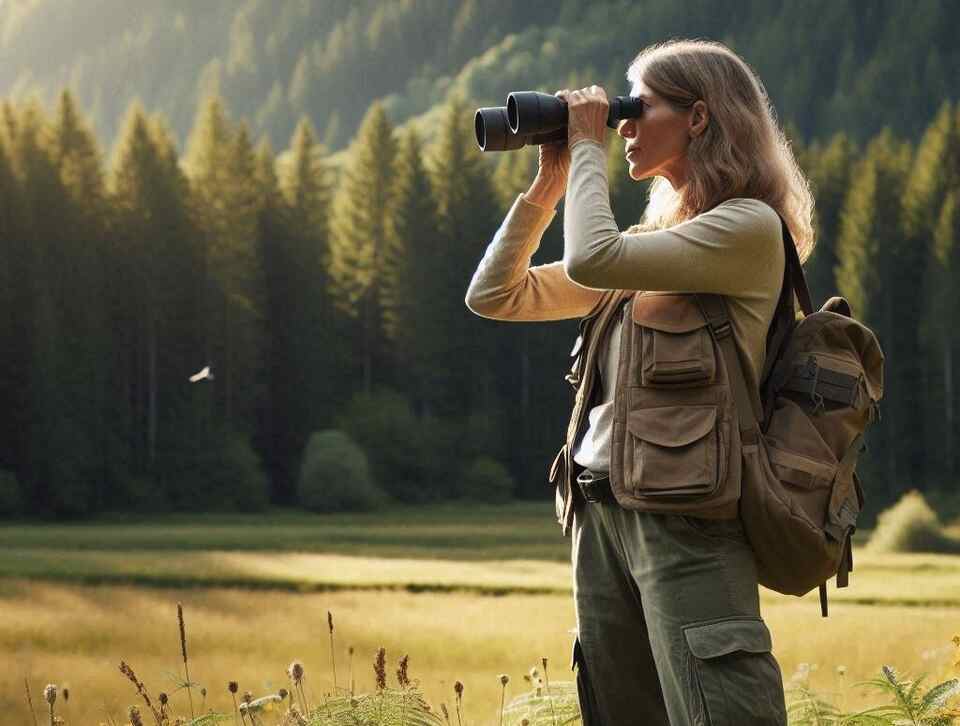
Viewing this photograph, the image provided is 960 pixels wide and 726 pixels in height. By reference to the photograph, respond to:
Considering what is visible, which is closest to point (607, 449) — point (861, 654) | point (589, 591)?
point (589, 591)

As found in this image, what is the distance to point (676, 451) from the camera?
2.50 m

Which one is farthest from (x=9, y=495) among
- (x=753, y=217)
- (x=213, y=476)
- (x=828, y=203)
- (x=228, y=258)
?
(x=753, y=217)

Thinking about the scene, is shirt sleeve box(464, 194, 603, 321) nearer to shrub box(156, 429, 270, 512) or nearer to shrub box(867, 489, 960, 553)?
shrub box(867, 489, 960, 553)

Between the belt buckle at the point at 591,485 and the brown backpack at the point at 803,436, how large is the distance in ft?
0.99

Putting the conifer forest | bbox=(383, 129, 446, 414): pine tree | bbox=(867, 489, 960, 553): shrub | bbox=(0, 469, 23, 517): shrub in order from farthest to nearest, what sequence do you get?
bbox=(383, 129, 446, 414): pine tree < the conifer forest < bbox=(0, 469, 23, 517): shrub < bbox=(867, 489, 960, 553): shrub

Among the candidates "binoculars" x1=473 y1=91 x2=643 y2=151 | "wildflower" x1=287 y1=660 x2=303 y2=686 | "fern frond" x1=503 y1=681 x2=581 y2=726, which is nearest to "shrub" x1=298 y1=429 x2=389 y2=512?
"fern frond" x1=503 y1=681 x2=581 y2=726

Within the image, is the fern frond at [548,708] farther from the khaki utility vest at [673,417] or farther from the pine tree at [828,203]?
the pine tree at [828,203]

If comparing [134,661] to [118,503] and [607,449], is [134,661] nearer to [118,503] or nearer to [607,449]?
[607,449]

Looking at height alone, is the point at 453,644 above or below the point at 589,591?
below

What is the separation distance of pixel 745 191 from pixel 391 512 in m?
24.5

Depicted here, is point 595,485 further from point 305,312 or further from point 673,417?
point 305,312

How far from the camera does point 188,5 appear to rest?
113m

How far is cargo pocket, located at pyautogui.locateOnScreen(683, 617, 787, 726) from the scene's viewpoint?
8.14ft

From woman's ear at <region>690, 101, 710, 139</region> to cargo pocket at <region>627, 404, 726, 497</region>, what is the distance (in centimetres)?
59
